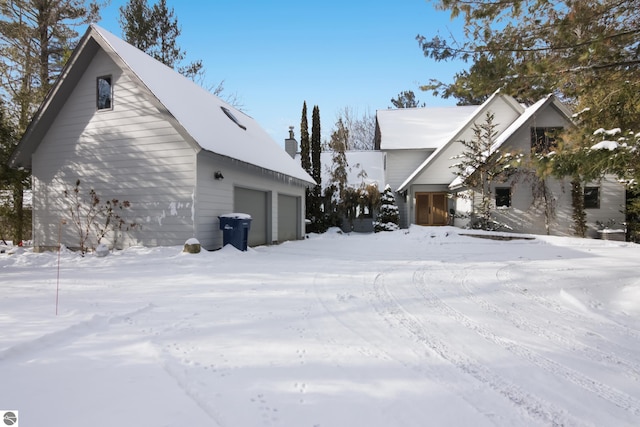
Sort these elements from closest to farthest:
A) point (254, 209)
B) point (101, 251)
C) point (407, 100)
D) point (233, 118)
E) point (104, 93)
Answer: point (101, 251) < point (104, 93) < point (254, 209) < point (233, 118) < point (407, 100)

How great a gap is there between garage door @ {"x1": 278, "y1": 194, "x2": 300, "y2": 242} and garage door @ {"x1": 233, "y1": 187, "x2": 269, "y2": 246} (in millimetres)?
1201

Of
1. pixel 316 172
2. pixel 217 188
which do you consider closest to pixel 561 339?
pixel 217 188

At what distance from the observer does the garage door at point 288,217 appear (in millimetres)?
13484

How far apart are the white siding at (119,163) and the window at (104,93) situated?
14cm

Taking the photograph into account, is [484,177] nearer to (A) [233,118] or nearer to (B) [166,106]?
(A) [233,118]

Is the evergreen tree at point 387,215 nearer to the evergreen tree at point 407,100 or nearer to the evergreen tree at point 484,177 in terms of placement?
the evergreen tree at point 484,177

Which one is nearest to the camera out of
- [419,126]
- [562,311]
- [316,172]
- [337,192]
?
[562,311]

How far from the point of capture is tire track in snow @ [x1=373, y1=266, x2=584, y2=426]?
80.6 inches

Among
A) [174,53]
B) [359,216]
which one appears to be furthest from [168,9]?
[359,216]

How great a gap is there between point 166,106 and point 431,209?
47.1ft

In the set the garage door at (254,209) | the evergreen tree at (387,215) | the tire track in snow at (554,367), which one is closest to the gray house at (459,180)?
the evergreen tree at (387,215)

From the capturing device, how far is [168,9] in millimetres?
19562

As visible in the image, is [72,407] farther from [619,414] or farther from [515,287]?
[515,287]

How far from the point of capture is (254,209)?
38.0 feet
